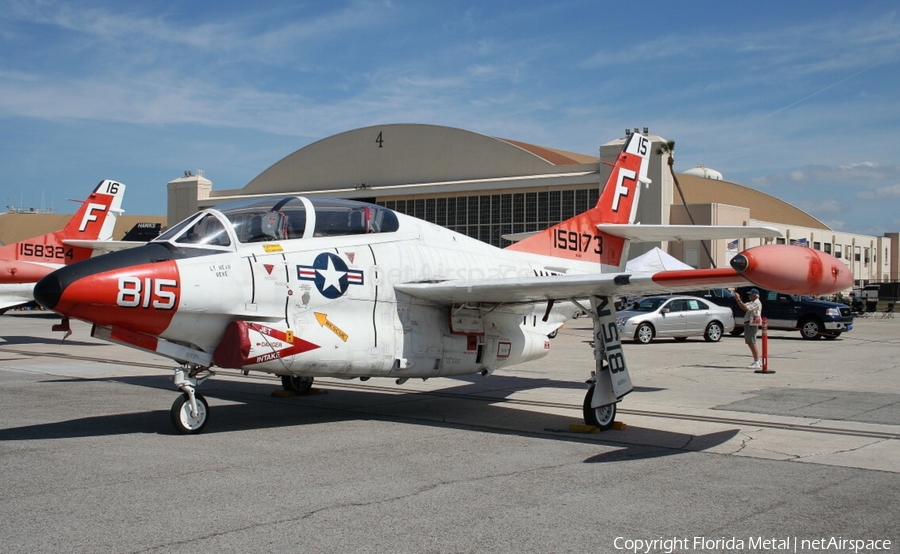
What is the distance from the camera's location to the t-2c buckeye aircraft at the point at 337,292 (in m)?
8.02

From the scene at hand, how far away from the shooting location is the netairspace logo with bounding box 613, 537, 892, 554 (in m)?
5.16

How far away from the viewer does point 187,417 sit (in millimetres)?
9000

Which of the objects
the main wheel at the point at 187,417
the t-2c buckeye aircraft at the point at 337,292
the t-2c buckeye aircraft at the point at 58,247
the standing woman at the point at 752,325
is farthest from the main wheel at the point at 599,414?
the t-2c buckeye aircraft at the point at 58,247

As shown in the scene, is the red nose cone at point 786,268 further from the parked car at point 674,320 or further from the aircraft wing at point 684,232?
the parked car at point 674,320

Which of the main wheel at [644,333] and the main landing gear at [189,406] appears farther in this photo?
the main wheel at [644,333]

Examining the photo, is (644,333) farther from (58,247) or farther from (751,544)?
(751,544)

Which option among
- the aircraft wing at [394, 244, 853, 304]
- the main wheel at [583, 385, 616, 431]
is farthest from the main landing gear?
the main wheel at [583, 385, 616, 431]

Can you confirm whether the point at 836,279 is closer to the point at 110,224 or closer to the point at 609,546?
the point at 609,546

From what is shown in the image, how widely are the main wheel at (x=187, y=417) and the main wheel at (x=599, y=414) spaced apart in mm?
4648

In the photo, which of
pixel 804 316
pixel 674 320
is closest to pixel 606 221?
pixel 674 320

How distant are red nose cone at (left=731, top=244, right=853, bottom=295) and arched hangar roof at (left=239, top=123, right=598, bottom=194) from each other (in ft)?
125

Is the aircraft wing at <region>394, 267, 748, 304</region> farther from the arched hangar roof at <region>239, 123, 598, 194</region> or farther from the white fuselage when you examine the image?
the arched hangar roof at <region>239, 123, 598, 194</region>

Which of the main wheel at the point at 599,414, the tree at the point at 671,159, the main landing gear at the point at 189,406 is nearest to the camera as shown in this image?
the main landing gear at the point at 189,406

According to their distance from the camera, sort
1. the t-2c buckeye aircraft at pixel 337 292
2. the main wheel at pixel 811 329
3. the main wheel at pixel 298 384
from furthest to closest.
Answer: the main wheel at pixel 811 329, the main wheel at pixel 298 384, the t-2c buckeye aircraft at pixel 337 292
